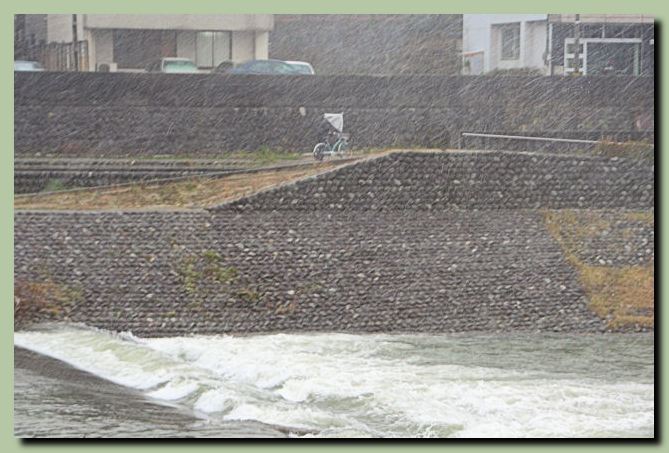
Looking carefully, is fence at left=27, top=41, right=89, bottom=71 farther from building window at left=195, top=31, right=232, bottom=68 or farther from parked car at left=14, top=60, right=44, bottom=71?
building window at left=195, top=31, right=232, bottom=68

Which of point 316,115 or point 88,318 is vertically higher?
point 316,115

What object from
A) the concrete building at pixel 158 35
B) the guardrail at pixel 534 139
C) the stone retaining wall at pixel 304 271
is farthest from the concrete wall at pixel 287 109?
the stone retaining wall at pixel 304 271

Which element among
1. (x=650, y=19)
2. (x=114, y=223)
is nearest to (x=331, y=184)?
(x=114, y=223)

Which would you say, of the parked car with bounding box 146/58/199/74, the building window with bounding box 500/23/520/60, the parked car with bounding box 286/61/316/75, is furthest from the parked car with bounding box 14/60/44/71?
the building window with bounding box 500/23/520/60

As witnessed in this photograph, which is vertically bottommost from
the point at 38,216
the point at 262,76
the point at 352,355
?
the point at 352,355

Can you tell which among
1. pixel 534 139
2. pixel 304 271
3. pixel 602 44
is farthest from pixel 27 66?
pixel 602 44

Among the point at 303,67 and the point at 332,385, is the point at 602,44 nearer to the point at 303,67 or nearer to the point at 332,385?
the point at 303,67

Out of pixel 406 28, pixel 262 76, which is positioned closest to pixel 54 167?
pixel 262 76

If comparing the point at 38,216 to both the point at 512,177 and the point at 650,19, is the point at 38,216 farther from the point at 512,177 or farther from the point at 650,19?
the point at 650,19
